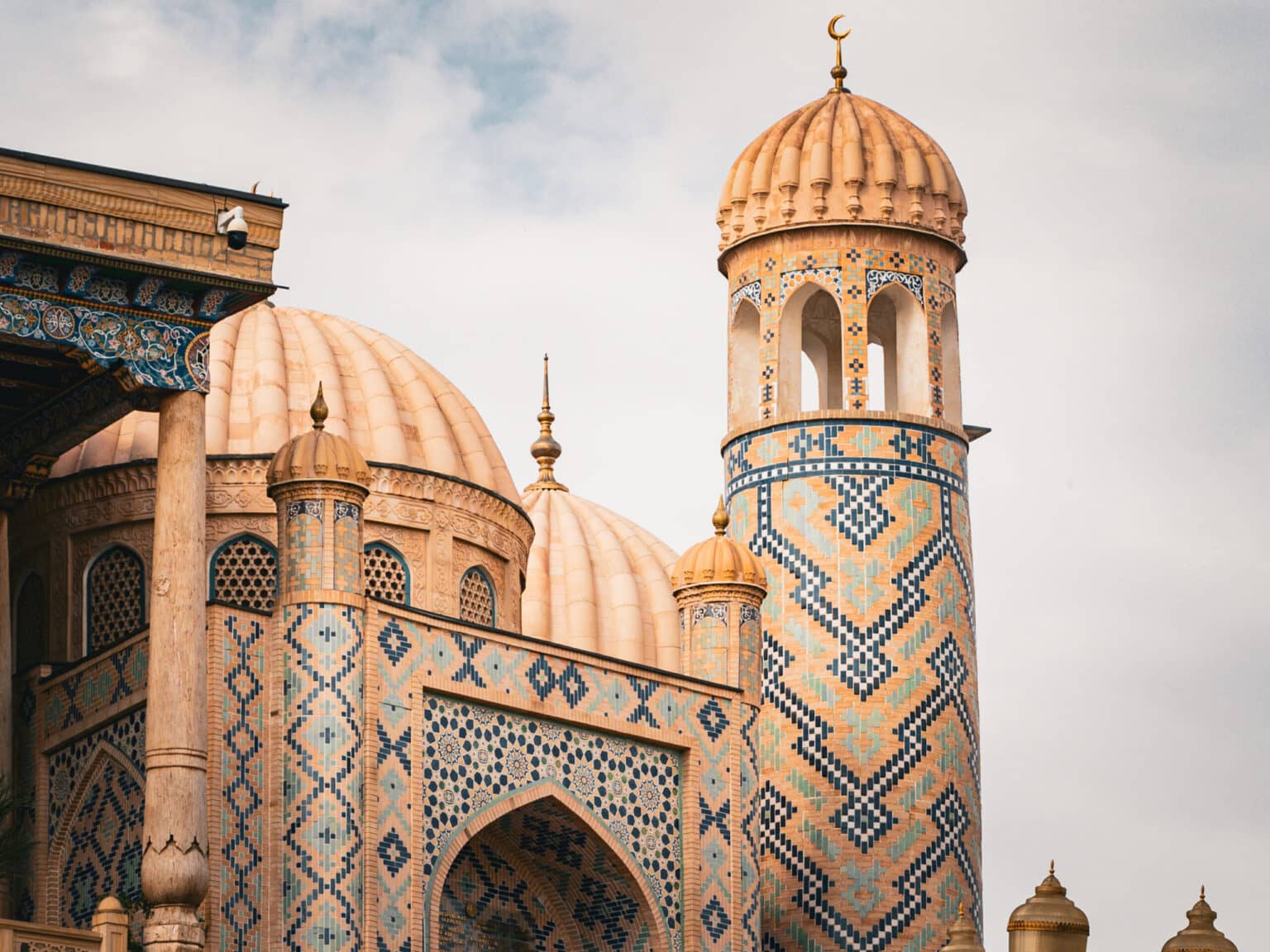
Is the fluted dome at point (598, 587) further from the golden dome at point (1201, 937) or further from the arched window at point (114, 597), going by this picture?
the golden dome at point (1201, 937)

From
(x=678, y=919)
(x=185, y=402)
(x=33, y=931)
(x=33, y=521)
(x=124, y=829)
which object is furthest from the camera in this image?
(x=33, y=521)

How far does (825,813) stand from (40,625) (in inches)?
217

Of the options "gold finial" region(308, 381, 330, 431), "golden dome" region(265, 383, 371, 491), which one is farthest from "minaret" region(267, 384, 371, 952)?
"gold finial" region(308, 381, 330, 431)

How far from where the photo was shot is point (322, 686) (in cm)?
1777

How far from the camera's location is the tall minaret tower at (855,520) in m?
21.3

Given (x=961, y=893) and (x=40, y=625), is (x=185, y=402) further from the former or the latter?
(x=961, y=893)

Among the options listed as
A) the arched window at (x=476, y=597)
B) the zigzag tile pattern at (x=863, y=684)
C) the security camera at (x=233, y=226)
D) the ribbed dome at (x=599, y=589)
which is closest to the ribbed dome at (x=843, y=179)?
the zigzag tile pattern at (x=863, y=684)

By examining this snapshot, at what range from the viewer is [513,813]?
19.2m

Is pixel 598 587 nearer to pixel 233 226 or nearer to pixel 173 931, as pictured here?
pixel 233 226

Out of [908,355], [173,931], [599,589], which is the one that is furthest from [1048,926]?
[599,589]

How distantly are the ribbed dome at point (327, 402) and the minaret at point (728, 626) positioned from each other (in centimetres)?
201

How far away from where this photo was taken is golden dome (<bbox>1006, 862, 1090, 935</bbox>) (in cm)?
1430

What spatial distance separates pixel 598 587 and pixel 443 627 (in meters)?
8.60

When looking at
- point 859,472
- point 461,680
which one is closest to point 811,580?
point 859,472
